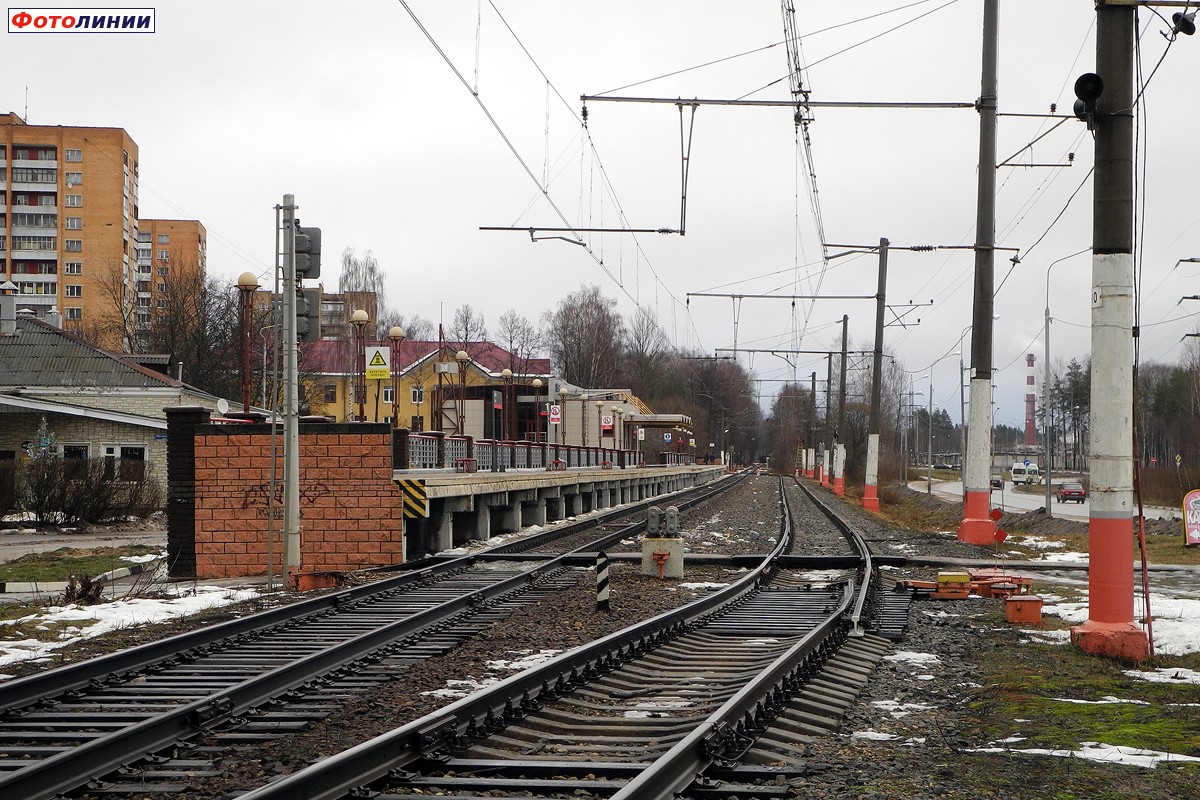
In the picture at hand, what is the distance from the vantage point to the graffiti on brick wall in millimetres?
18969

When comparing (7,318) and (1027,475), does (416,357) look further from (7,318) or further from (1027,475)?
(1027,475)

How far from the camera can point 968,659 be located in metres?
10.4

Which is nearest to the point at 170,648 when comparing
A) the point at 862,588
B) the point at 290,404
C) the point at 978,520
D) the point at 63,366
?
the point at 290,404

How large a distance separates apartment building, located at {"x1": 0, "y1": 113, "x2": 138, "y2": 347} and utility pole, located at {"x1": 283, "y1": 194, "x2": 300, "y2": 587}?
88.5 m

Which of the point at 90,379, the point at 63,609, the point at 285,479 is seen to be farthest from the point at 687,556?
the point at 90,379

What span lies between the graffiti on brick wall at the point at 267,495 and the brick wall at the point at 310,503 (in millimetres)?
15

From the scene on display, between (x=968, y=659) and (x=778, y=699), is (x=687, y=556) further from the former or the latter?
(x=778, y=699)

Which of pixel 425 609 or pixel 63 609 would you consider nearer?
pixel 425 609

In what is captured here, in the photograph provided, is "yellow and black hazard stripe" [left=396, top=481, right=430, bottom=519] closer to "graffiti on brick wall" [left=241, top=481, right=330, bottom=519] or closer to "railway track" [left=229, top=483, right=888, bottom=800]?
"graffiti on brick wall" [left=241, top=481, right=330, bottom=519]

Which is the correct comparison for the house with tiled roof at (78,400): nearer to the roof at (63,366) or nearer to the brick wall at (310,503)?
the roof at (63,366)

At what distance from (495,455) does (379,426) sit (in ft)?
32.1

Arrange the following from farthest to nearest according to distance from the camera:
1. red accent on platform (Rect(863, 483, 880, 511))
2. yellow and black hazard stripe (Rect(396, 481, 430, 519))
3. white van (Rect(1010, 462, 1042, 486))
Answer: white van (Rect(1010, 462, 1042, 486)), red accent on platform (Rect(863, 483, 880, 511)), yellow and black hazard stripe (Rect(396, 481, 430, 519))

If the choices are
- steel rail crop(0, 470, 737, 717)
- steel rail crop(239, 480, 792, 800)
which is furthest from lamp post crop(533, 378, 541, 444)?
steel rail crop(239, 480, 792, 800)

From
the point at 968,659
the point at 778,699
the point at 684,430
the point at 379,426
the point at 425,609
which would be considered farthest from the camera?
the point at 684,430
